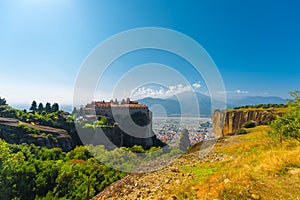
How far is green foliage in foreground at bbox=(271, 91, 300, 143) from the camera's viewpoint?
31.2ft

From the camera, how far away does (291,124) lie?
32.2ft

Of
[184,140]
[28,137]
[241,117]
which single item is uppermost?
[241,117]

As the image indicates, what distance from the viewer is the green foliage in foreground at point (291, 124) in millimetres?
9519

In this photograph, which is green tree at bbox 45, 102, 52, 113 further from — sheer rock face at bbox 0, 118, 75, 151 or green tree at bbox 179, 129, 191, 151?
green tree at bbox 179, 129, 191, 151

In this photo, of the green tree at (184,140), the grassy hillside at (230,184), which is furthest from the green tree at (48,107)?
the grassy hillside at (230,184)

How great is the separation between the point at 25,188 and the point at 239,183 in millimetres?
26906

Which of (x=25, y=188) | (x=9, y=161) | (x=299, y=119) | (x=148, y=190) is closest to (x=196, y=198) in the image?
(x=148, y=190)

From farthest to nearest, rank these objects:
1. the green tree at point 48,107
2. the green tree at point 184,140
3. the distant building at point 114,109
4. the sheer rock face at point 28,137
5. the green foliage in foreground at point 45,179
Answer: the green tree at point 48,107
the distant building at point 114,109
the sheer rock face at point 28,137
the green tree at point 184,140
the green foliage in foreground at point 45,179

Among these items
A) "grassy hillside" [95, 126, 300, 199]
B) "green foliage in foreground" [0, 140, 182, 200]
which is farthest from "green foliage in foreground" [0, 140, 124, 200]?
"grassy hillside" [95, 126, 300, 199]

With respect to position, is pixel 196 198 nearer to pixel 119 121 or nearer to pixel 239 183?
pixel 239 183

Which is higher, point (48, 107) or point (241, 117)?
point (241, 117)

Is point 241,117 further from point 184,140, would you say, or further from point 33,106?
point 33,106

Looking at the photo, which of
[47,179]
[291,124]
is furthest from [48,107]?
[291,124]

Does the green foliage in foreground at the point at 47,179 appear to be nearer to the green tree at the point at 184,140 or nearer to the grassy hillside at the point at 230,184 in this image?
the grassy hillside at the point at 230,184
